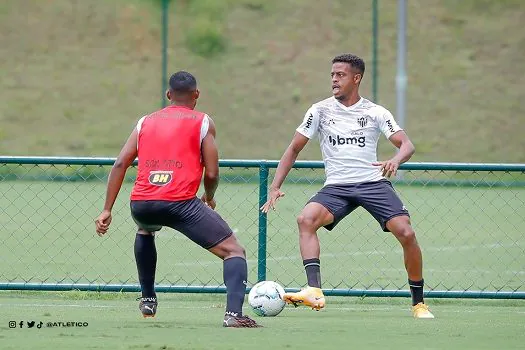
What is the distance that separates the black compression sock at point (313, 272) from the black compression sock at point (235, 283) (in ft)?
2.87

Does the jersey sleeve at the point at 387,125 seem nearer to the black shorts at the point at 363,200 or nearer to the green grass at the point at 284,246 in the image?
the black shorts at the point at 363,200

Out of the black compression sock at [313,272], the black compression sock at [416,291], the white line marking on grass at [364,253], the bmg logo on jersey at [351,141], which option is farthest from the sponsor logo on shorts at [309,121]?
the white line marking on grass at [364,253]

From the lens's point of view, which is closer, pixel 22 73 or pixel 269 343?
pixel 269 343

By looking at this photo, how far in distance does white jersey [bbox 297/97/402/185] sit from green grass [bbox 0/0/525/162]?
1826 cm

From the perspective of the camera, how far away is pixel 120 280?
1255cm

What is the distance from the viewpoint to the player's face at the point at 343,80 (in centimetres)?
1020

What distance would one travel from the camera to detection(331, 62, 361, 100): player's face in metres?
10.2

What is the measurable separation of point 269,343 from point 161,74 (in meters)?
22.5

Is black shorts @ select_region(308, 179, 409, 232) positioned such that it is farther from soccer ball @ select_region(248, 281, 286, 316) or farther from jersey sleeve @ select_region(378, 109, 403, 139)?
soccer ball @ select_region(248, 281, 286, 316)

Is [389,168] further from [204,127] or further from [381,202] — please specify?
[204,127]

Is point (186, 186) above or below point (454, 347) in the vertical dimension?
above

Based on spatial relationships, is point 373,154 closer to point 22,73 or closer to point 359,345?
point 359,345

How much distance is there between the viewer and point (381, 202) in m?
10.0

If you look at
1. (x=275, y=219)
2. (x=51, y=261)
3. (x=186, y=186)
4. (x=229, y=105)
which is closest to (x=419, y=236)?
(x=275, y=219)
